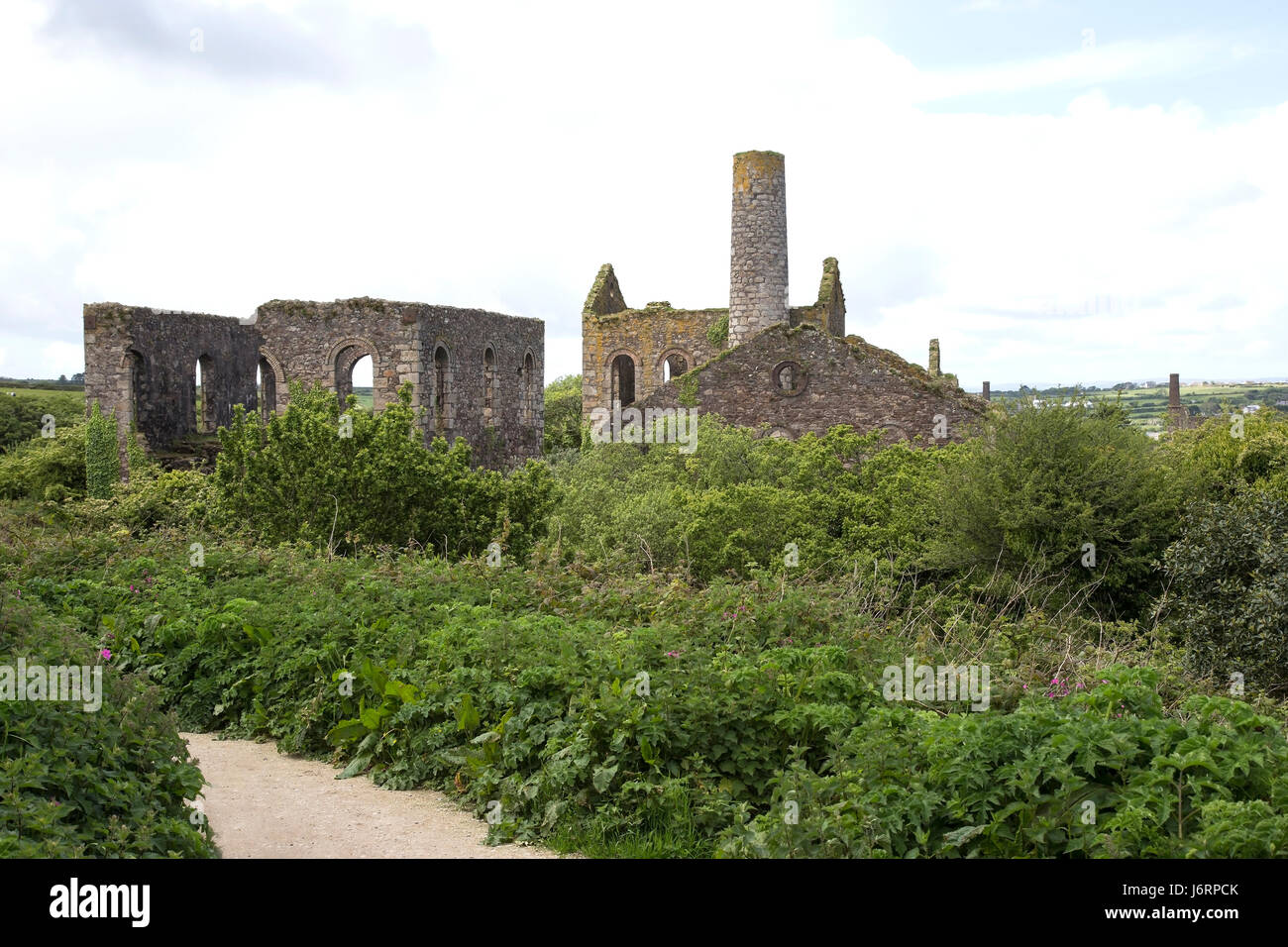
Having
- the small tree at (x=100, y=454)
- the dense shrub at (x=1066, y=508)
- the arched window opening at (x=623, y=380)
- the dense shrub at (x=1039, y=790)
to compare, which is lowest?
the dense shrub at (x=1039, y=790)

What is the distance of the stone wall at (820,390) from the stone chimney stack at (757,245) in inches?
194

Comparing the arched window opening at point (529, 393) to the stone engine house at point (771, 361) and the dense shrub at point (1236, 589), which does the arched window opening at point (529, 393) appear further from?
the dense shrub at point (1236, 589)

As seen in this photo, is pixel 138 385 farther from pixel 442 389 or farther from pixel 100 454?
pixel 442 389

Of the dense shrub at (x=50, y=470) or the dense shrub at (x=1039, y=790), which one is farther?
the dense shrub at (x=50, y=470)

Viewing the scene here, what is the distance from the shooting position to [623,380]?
3688cm

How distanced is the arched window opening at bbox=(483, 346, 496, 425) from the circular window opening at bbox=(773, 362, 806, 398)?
8.16 metres

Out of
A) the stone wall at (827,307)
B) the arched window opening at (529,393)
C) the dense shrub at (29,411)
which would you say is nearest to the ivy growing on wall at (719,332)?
the stone wall at (827,307)

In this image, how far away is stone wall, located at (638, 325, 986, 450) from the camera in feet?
75.4

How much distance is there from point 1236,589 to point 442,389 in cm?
1798

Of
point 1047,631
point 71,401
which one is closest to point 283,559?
point 1047,631

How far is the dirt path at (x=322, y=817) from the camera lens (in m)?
6.88

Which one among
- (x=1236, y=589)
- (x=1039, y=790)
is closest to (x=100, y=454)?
(x=1236, y=589)

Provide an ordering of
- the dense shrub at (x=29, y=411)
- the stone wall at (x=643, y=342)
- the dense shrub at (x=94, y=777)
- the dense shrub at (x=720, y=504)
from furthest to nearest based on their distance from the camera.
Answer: the dense shrub at (x=29, y=411) < the stone wall at (x=643, y=342) < the dense shrub at (x=720, y=504) < the dense shrub at (x=94, y=777)
